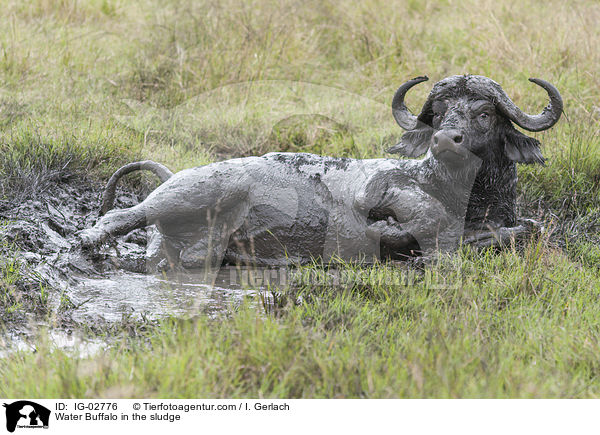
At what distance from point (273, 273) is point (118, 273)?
114cm

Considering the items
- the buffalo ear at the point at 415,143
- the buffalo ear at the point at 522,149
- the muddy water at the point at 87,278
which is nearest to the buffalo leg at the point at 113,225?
the muddy water at the point at 87,278

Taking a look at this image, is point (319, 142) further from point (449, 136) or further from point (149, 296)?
point (149, 296)

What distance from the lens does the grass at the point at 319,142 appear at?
289 centimetres

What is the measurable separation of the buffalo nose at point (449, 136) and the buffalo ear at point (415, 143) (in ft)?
1.95

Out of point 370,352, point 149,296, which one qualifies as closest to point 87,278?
point 149,296

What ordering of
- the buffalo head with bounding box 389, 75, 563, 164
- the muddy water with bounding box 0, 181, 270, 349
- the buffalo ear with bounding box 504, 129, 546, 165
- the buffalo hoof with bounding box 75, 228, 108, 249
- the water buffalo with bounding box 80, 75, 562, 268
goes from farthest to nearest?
the buffalo hoof with bounding box 75, 228, 108, 249 < the buffalo ear with bounding box 504, 129, 546, 165 < the water buffalo with bounding box 80, 75, 562, 268 < the buffalo head with bounding box 389, 75, 563, 164 < the muddy water with bounding box 0, 181, 270, 349

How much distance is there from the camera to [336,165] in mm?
4746

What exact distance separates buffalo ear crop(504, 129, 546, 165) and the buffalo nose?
584 mm

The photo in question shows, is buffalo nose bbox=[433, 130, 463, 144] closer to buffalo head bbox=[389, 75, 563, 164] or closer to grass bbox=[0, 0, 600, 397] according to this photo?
buffalo head bbox=[389, 75, 563, 164]

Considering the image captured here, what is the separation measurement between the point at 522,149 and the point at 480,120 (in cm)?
43

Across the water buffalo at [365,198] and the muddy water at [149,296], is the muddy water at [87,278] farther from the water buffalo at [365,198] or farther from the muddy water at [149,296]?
the water buffalo at [365,198]
